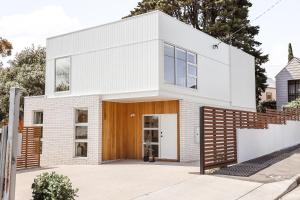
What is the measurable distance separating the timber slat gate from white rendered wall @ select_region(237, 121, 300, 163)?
334 inches

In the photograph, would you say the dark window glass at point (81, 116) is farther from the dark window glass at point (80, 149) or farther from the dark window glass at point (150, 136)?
the dark window glass at point (150, 136)

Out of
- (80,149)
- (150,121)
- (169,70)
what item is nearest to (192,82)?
(169,70)

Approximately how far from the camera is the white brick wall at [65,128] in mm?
16281

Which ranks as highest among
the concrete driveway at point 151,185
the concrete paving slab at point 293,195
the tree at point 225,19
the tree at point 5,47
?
the tree at point 225,19

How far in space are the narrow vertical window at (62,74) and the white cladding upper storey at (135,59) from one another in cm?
26

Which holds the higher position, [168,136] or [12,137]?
[12,137]

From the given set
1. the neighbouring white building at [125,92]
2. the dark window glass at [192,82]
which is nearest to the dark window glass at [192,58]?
the neighbouring white building at [125,92]

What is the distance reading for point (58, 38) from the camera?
1877 centimetres

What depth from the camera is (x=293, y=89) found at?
32375 mm

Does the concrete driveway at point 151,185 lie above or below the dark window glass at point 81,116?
below

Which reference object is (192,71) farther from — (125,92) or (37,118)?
(37,118)

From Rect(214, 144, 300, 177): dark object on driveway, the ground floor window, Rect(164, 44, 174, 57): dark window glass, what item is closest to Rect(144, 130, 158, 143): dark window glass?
the ground floor window

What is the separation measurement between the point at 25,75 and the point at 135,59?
727 inches

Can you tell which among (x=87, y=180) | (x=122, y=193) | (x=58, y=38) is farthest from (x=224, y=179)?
(x=58, y=38)
